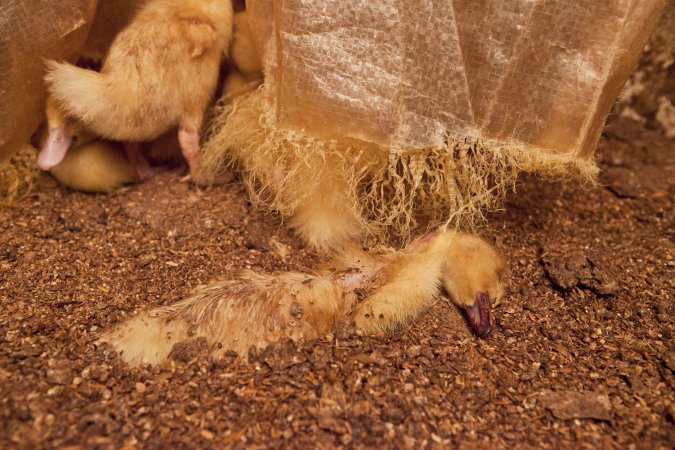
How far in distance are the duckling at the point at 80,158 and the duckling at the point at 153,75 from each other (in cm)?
8

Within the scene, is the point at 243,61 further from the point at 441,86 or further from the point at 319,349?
the point at 319,349

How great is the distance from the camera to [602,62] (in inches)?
48.5

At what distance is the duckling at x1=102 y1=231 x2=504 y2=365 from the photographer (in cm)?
122

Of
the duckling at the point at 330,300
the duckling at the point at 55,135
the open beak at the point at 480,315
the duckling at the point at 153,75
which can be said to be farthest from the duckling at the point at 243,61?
the open beak at the point at 480,315

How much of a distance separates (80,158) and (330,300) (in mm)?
835

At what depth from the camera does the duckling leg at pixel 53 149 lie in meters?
1.49

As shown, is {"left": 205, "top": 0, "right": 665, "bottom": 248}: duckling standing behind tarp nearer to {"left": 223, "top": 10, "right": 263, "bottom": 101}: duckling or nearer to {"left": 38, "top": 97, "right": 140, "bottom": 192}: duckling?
{"left": 223, "top": 10, "right": 263, "bottom": 101}: duckling

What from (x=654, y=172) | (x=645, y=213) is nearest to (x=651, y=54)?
(x=654, y=172)

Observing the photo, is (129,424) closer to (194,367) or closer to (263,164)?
(194,367)

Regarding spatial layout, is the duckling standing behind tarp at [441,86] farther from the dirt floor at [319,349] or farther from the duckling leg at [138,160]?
the duckling leg at [138,160]

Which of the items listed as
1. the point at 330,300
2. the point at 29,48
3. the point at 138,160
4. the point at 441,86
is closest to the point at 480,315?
the point at 330,300

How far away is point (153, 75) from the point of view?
1478mm

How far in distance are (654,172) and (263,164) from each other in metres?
1.28

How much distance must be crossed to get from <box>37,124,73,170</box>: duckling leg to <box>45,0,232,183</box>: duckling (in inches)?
3.0
